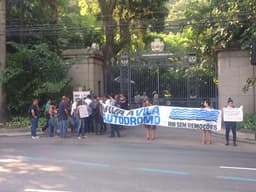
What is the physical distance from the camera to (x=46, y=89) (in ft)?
73.6

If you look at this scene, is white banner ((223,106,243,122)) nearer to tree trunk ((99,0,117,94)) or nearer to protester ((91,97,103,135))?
protester ((91,97,103,135))

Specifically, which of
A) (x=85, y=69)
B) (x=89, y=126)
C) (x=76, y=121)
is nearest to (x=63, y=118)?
(x=76, y=121)

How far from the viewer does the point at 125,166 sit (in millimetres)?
11234

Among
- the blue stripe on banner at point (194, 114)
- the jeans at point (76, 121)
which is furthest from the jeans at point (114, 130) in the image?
the blue stripe on banner at point (194, 114)

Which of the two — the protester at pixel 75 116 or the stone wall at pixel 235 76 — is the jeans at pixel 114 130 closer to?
the protester at pixel 75 116

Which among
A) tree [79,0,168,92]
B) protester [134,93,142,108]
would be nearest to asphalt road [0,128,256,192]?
protester [134,93,142,108]

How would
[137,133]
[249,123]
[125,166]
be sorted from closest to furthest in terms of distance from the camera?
[125,166]
[137,133]
[249,123]

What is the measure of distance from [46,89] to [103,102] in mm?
3583

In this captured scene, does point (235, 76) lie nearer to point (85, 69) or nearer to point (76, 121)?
point (85, 69)

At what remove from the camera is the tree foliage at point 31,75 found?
23.2 metres

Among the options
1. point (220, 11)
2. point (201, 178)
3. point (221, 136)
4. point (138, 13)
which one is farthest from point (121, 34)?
point (201, 178)

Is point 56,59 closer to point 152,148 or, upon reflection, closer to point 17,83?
point 17,83

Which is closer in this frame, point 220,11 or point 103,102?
point 103,102

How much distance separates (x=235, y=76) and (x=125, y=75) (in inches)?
284
